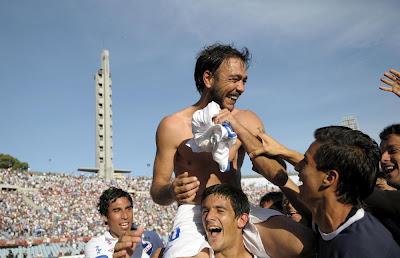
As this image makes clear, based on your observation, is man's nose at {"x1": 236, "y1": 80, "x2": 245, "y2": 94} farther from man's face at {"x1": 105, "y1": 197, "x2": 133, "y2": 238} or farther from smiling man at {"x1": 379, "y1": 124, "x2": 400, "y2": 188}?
man's face at {"x1": 105, "y1": 197, "x2": 133, "y2": 238}

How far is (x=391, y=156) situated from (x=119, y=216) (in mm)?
3485

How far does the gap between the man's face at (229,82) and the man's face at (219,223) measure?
0.87 m

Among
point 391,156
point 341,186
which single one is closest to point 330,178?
point 341,186

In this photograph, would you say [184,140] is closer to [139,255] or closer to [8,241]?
[139,255]

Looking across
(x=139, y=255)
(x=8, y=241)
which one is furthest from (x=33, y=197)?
(x=139, y=255)

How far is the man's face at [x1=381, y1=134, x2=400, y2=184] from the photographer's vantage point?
3.97 meters

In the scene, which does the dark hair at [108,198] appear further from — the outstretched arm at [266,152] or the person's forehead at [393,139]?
the person's forehead at [393,139]

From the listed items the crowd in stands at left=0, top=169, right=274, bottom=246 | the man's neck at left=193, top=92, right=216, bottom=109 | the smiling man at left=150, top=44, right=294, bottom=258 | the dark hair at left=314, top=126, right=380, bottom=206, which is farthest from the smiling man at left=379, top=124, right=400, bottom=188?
the crowd in stands at left=0, top=169, right=274, bottom=246

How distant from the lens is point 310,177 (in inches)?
103

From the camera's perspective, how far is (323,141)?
8.76 feet

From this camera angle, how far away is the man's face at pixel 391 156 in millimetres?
3971

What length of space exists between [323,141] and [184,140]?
53.9 inches

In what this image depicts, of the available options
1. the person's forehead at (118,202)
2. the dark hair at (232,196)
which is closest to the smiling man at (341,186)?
the dark hair at (232,196)

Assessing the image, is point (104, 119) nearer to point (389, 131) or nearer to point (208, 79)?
point (208, 79)
